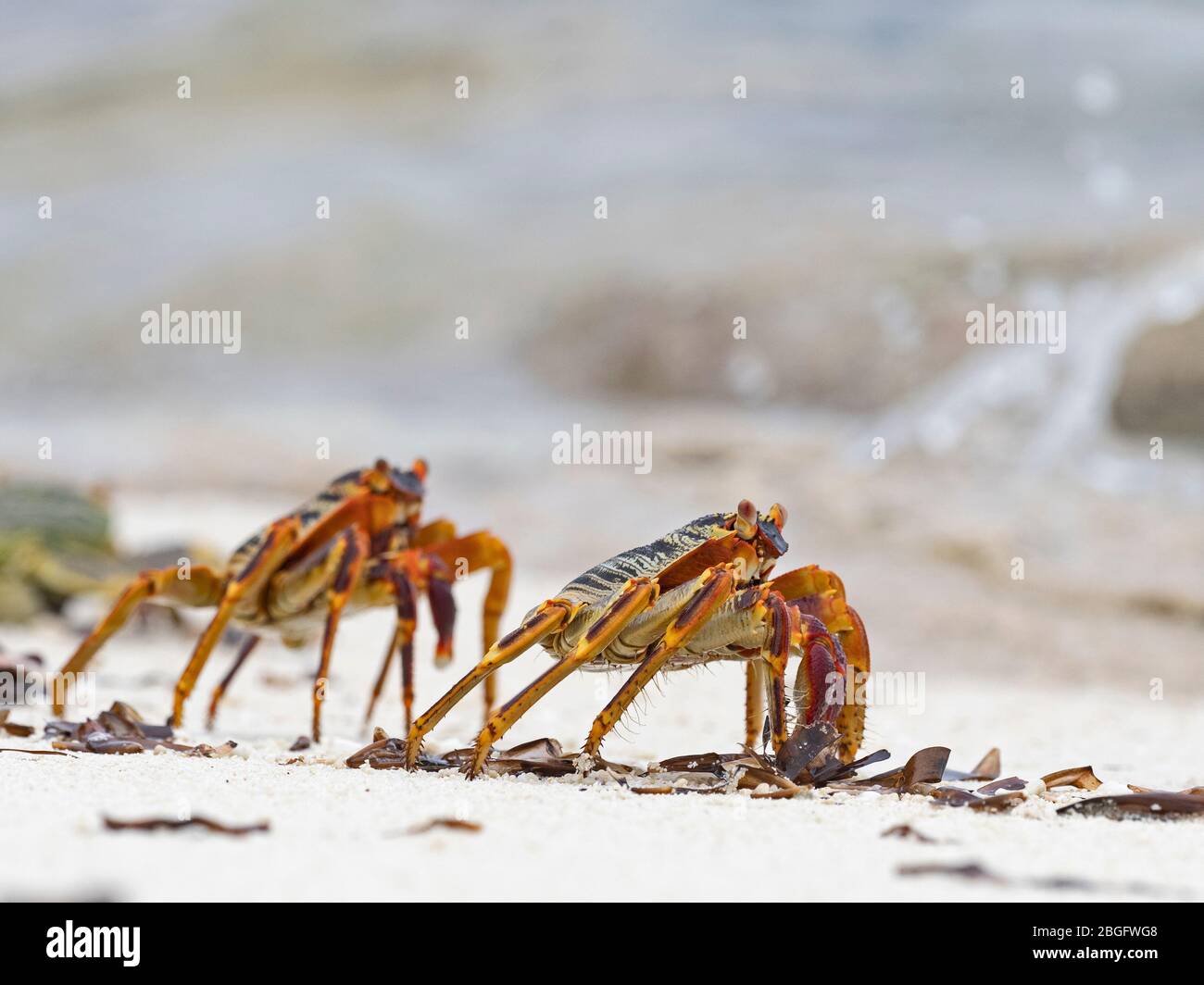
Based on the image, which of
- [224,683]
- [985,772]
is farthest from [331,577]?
[985,772]

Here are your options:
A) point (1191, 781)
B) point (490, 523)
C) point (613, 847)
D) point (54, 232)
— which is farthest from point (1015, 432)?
point (54, 232)

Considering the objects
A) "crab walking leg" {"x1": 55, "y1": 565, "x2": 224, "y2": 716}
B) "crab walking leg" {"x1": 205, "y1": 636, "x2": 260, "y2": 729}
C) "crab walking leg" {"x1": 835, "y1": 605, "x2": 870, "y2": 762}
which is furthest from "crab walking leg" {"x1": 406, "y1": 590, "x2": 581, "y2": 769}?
"crab walking leg" {"x1": 205, "y1": 636, "x2": 260, "y2": 729}

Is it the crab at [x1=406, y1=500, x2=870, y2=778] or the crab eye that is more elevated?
the crab eye

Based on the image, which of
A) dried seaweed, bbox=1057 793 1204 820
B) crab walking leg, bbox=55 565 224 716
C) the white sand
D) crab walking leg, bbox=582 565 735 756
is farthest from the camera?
crab walking leg, bbox=55 565 224 716

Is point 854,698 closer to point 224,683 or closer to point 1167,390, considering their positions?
point 224,683

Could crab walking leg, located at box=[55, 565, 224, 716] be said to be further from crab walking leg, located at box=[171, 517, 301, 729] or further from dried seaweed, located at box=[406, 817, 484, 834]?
dried seaweed, located at box=[406, 817, 484, 834]

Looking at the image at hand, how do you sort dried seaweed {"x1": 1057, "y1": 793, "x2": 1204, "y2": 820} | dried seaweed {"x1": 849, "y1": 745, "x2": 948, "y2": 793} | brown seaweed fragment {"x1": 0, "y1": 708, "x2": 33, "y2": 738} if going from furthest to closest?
1. brown seaweed fragment {"x1": 0, "y1": 708, "x2": 33, "y2": 738}
2. dried seaweed {"x1": 849, "y1": 745, "x2": 948, "y2": 793}
3. dried seaweed {"x1": 1057, "y1": 793, "x2": 1204, "y2": 820}
